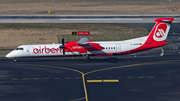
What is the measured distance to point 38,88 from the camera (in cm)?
3234

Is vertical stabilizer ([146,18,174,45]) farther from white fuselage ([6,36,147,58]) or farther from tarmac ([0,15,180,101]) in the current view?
tarmac ([0,15,180,101])

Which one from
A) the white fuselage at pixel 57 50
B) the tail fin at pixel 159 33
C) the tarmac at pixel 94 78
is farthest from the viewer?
the white fuselage at pixel 57 50

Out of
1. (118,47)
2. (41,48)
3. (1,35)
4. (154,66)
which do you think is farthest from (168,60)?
(1,35)

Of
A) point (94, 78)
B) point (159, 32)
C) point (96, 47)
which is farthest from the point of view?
point (159, 32)

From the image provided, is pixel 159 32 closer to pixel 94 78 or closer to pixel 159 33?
pixel 159 33

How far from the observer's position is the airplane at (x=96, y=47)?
43.8 metres

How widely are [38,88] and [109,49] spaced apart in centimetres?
1638

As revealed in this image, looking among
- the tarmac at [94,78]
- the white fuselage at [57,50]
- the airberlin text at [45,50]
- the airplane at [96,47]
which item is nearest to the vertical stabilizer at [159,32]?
the airplane at [96,47]

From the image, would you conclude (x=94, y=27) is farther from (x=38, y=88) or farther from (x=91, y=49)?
(x=38, y=88)

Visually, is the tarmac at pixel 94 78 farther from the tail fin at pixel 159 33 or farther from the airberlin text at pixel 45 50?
the tail fin at pixel 159 33

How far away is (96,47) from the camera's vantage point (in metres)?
43.9

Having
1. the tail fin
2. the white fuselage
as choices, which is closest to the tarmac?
the white fuselage

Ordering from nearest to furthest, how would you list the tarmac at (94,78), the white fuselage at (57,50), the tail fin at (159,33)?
the tarmac at (94,78) < the tail fin at (159,33) < the white fuselage at (57,50)

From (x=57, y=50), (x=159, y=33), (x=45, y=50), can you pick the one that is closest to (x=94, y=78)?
(x=57, y=50)
